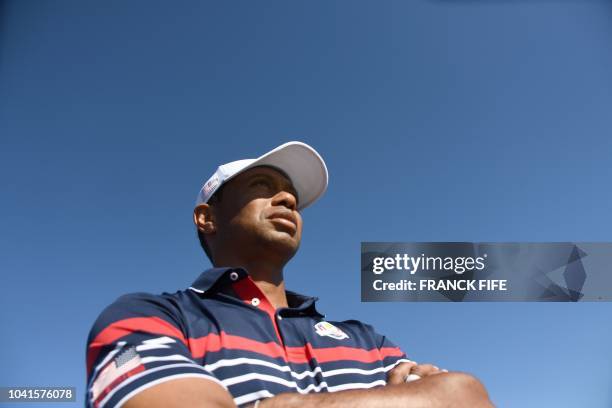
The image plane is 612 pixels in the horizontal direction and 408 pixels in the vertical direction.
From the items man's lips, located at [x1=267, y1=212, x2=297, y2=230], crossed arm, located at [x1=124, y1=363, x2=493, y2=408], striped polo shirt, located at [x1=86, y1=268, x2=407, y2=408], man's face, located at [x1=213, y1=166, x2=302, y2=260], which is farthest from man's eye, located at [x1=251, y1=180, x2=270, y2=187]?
crossed arm, located at [x1=124, y1=363, x2=493, y2=408]

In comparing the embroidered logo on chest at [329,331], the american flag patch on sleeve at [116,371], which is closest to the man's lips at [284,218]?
the embroidered logo on chest at [329,331]

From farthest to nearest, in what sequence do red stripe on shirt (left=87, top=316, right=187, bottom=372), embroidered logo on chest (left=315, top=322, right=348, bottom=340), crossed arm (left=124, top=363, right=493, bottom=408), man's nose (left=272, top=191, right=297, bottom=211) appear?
man's nose (left=272, top=191, right=297, bottom=211), embroidered logo on chest (left=315, top=322, right=348, bottom=340), red stripe on shirt (left=87, top=316, right=187, bottom=372), crossed arm (left=124, top=363, right=493, bottom=408)

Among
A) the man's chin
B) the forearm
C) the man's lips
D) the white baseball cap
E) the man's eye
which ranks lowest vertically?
the forearm

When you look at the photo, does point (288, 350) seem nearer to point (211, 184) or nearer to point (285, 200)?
point (285, 200)

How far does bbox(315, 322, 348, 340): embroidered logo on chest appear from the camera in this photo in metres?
1.64

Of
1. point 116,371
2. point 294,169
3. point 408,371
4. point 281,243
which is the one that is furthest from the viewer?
point 294,169

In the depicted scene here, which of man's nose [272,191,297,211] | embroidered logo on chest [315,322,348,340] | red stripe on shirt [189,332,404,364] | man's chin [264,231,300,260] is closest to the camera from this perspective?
red stripe on shirt [189,332,404,364]

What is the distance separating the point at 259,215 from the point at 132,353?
2.91 ft

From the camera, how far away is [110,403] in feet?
3.22

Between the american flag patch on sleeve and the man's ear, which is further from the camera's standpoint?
the man's ear

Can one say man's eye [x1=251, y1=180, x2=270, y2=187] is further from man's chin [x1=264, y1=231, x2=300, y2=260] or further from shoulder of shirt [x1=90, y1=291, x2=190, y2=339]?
shoulder of shirt [x1=90, y1=291, x2=190, y2=339]

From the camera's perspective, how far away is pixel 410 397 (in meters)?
1.17

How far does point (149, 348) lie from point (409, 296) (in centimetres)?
437

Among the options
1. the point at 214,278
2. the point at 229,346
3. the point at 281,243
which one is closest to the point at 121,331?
the point at 229,346
